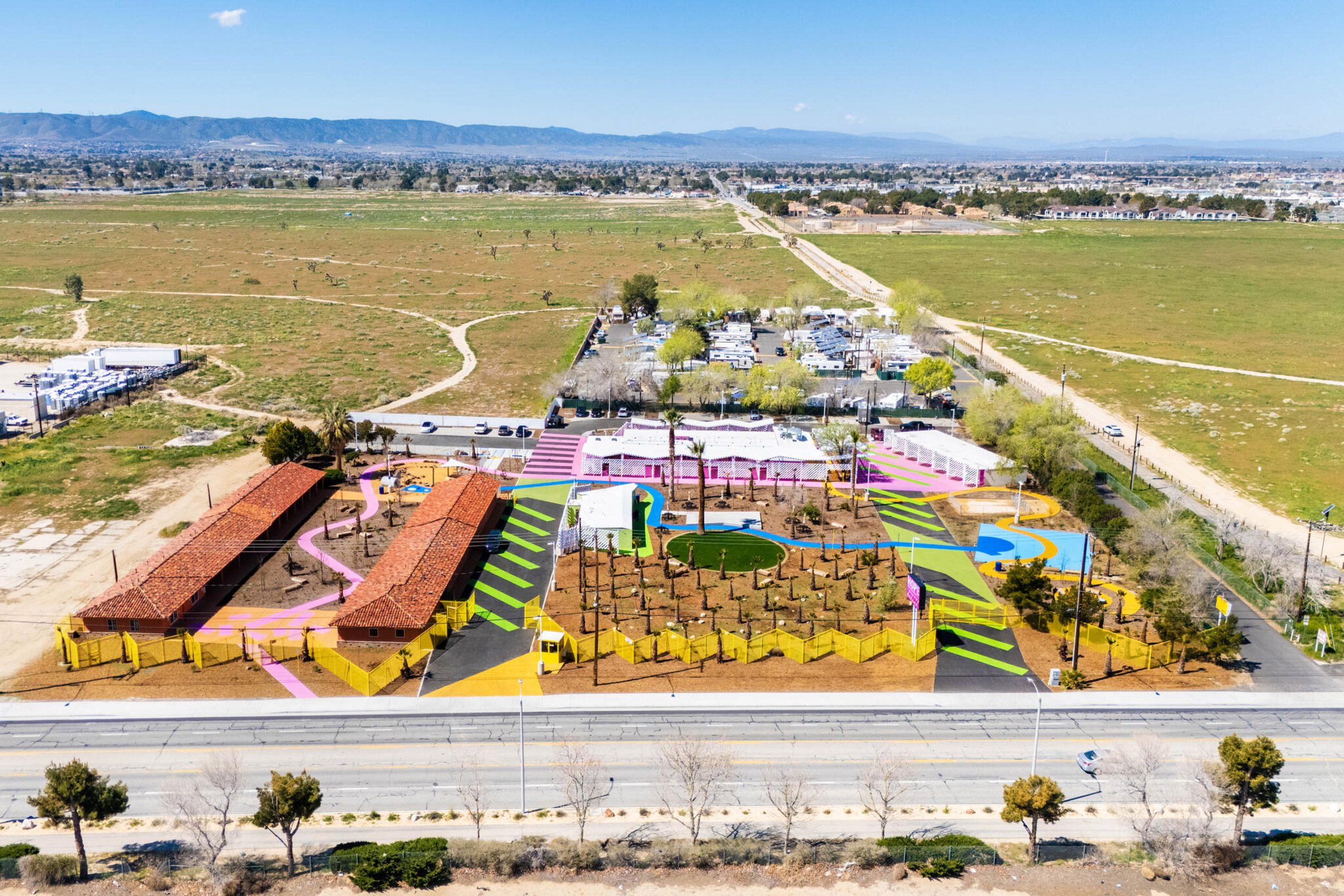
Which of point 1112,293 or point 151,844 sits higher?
point 1112,293

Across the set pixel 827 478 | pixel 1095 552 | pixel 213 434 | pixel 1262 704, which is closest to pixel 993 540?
pixel 1095 552

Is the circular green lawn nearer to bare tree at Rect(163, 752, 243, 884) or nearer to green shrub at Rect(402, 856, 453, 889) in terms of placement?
green shrub at Rect(402, 856, 453, 889)

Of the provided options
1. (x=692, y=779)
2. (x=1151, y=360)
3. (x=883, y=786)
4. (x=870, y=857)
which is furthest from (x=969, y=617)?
(x=1151, y=360)

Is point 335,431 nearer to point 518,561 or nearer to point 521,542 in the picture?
point 521,542

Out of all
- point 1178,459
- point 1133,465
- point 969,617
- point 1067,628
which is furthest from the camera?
point 1178,459

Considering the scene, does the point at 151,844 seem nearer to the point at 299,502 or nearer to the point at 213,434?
the point at 299,502

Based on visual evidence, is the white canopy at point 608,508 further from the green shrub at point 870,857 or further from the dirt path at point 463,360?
the dirt path at point 463,360
